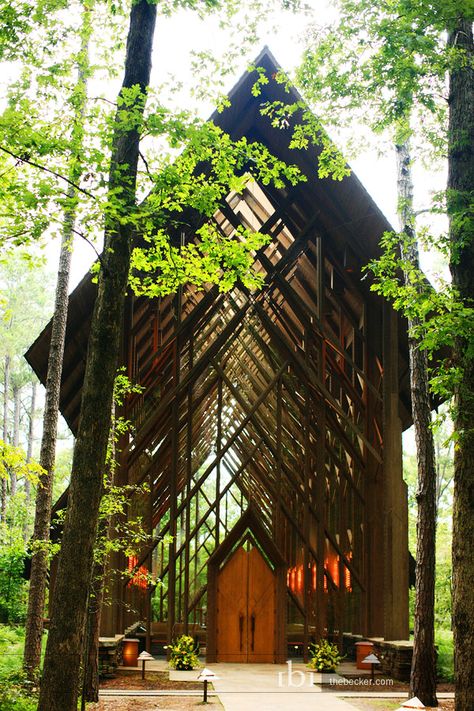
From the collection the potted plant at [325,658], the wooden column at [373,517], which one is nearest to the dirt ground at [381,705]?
the potted plant at [325,658]

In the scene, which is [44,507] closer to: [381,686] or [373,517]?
[381,686]

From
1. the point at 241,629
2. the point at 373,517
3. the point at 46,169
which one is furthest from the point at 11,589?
the point at 46,169

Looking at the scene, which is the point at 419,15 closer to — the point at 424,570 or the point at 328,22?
the point at 328,22

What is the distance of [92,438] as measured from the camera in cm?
633

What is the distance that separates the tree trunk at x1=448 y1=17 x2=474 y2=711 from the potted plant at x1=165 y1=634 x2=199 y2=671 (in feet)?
25.4

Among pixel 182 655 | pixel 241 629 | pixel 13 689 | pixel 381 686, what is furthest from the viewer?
Result: pixel 241 629

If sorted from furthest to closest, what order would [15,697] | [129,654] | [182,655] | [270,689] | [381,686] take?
[129,654] → [182,655] → [381,686] → [270,689] → [15,697]

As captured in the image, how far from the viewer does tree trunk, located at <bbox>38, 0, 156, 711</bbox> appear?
19.7ft

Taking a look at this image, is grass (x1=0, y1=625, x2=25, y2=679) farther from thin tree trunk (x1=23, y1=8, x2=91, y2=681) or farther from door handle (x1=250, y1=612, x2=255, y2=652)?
door handle (x1=250, y1=612, x2=255, y2=652)

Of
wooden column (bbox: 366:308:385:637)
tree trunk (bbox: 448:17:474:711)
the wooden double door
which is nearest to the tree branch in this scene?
tree trunk (bbox: 448:17:474:711)

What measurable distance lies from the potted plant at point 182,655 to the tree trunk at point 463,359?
7738mm

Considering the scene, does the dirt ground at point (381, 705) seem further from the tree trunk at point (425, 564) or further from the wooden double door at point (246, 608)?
the wooden double door at point (246, 608)

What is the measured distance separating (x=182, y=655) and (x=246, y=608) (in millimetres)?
2031

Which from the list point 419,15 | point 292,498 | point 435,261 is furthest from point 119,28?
point 435,261
